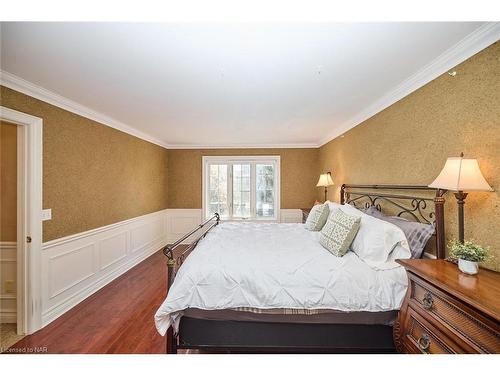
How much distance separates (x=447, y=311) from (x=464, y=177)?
2.65ft

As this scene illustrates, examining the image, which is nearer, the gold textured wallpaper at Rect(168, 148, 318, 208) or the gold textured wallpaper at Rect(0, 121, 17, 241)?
the gold textured wallpaper at Rect(0, 121, 17, 241)

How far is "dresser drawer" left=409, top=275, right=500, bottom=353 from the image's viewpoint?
0.91 metres

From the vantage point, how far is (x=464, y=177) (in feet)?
4.38

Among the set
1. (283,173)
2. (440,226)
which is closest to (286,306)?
(440,226)

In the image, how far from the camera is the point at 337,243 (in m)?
1.96

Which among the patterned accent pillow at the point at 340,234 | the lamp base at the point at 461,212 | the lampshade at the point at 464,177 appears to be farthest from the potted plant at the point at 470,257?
the patterned accent pillow at the point at 340,234

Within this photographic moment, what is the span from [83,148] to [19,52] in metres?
1.39

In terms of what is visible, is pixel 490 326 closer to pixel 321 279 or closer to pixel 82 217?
pixel 321 279

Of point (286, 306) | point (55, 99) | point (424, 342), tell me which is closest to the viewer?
point (424, 342)

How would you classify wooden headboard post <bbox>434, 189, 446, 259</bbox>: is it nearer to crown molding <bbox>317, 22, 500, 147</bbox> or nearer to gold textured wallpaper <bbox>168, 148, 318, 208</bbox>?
crown molding <bbox>317, 22, 500, 147</bbox>

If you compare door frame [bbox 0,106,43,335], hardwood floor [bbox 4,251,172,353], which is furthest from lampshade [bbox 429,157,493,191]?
door frame [bbox 0,106,43,335]

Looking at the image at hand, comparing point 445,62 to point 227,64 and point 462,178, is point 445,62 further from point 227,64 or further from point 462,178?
point 227,64

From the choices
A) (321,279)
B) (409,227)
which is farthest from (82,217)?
(409,227)

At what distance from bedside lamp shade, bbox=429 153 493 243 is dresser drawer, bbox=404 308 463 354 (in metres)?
0.62
